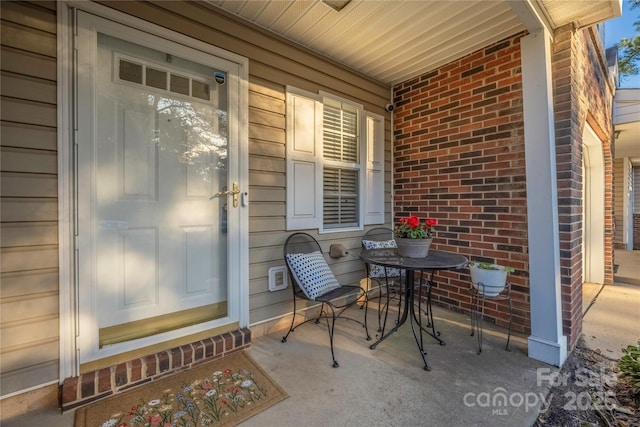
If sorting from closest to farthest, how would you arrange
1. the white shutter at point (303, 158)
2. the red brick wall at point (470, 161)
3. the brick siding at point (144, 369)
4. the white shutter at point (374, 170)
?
the brick siding at point (144, 369)
the red brick wall at point (470, 161)
the white shutter at point (303, 158)
the white shutter at point (374, 170)

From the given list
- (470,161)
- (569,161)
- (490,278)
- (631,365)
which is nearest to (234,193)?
(490,278)

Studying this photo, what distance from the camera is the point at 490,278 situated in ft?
7.16

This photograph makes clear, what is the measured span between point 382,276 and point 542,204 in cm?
142

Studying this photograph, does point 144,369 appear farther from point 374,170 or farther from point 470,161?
point 470,161

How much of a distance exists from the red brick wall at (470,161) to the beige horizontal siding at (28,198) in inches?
125

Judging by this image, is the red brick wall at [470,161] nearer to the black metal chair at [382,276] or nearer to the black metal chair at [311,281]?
the black metal chair at [382,276]

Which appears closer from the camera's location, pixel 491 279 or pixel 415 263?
pixel 415 263

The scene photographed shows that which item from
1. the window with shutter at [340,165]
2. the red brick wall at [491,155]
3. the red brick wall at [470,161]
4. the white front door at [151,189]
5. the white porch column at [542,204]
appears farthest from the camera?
the window with shutter at [340,165]

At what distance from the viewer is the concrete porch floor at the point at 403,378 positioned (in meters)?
1.47

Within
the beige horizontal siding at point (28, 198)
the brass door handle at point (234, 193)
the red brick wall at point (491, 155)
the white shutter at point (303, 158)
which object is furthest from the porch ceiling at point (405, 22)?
the brass door handle at point (234, 193)

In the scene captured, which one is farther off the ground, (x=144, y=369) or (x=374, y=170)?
(x=374, y=170)

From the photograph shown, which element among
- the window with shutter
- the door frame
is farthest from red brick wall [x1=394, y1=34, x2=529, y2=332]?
the door frame

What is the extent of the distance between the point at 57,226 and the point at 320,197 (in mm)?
1943

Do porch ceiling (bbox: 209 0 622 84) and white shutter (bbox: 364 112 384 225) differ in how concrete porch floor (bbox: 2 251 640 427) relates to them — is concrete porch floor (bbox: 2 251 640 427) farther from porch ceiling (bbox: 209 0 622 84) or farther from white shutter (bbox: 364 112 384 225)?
porch ceiling (bbox: 209 0 622 84)
